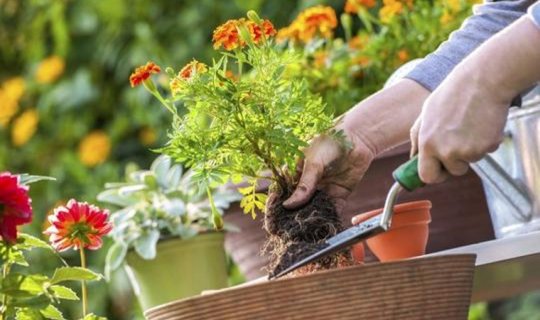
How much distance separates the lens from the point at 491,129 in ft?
4.63

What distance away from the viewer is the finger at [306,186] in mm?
1603

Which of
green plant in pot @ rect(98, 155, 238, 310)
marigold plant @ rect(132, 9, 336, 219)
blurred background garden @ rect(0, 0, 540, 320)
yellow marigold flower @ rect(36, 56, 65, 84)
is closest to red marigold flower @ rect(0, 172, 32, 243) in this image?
marigold plant @ rect(132, 9, 336, 219)

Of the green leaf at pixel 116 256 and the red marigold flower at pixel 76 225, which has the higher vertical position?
the red marigold flower at pixel 76 225

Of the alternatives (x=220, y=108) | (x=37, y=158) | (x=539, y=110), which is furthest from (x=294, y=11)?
(x=220, y=108)

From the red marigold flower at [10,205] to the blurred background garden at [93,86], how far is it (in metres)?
2.12

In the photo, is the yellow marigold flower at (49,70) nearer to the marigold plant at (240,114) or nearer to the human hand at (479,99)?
the marigold plant at (240,114)

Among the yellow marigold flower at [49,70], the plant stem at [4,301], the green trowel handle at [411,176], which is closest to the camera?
the green trowel handle at [411,176]

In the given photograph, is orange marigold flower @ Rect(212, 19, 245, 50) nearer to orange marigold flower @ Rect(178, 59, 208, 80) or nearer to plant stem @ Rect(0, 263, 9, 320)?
orange marigold flower @ Rect(178, 59, 208, 80)

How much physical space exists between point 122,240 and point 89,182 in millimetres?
1562

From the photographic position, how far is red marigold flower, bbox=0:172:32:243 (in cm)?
151

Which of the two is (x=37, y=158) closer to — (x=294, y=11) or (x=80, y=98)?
(x=80, y=98)

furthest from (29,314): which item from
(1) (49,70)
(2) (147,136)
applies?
(1) (49,70)

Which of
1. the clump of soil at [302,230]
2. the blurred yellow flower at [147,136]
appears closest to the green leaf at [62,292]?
the clump of soil at [302,230]

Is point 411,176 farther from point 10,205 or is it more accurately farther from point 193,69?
point 10,205
